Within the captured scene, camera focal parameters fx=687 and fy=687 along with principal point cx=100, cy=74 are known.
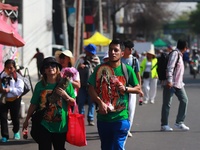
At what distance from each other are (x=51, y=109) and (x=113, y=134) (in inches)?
33.8

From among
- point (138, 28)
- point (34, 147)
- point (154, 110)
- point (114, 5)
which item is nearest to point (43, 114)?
point (34, 147)

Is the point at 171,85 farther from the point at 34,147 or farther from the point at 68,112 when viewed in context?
the point at 68,112

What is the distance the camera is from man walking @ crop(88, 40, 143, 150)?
8.09 meters

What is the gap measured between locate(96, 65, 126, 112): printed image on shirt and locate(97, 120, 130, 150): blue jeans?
0.18m

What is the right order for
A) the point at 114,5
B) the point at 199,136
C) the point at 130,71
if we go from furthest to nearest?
the point at 114,5 < the point at 199,136 < the point at 130,71

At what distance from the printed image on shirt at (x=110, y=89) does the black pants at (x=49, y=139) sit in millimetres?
748

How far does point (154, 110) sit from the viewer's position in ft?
60.0

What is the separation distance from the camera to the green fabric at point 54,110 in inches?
330

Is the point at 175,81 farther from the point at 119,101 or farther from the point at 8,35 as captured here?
the point at 119,101

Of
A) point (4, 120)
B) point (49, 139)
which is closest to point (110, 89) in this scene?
point (49, 139)

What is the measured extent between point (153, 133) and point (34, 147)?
2731 mm

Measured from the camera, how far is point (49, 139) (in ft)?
27.3

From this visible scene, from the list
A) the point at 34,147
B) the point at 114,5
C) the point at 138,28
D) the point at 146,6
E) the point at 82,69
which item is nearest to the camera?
the point at 34,147

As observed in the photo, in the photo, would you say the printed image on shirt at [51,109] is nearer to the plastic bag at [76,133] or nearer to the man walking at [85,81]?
the plastic bag at [76,133]
